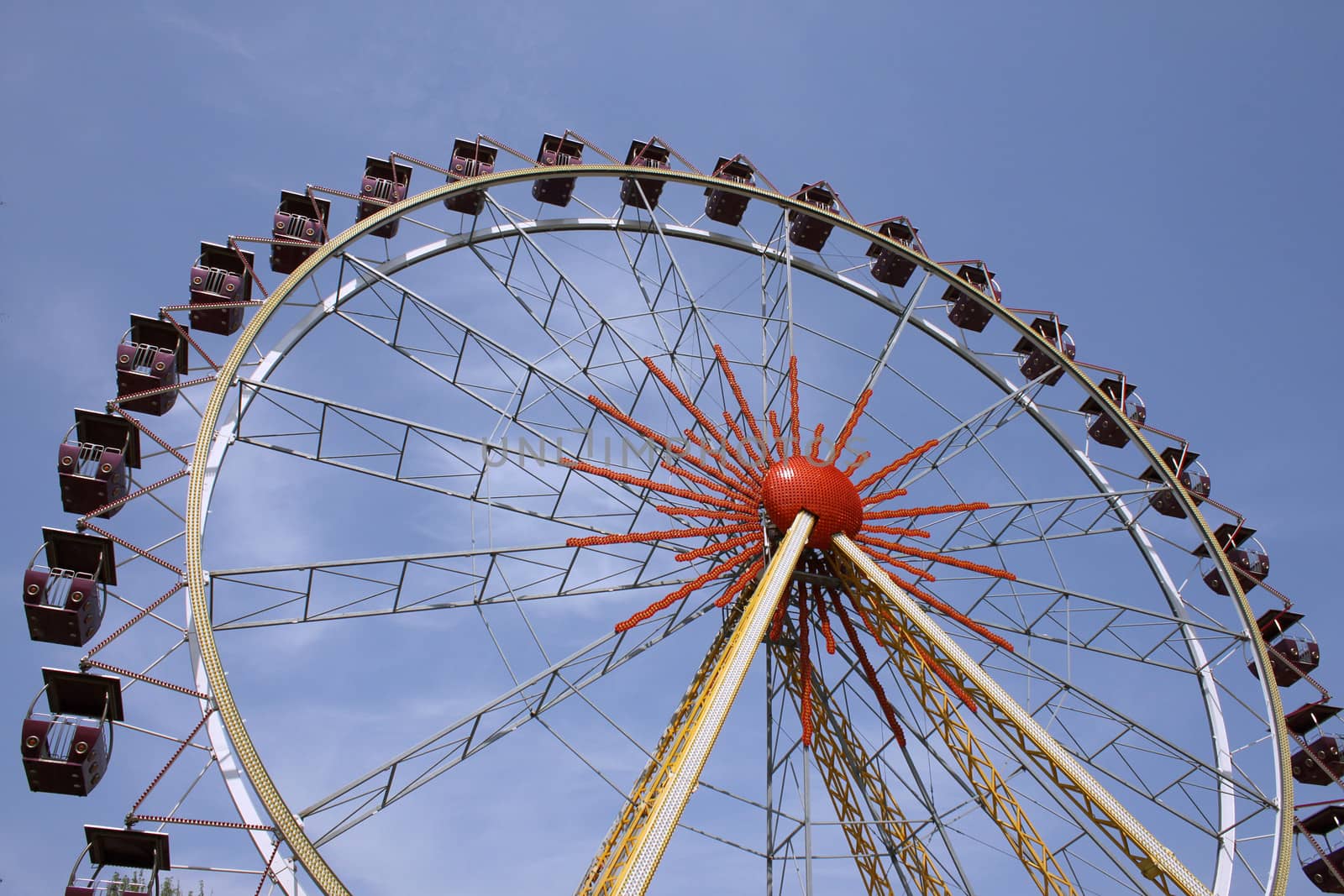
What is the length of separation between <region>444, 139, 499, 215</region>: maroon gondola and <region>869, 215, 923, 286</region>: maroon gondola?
9046mm

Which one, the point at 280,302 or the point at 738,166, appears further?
the point at 738,166

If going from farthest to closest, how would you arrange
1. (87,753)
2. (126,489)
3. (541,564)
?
(541,564) → (126,489) → (87,753)

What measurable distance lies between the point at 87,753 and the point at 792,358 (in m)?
13.5

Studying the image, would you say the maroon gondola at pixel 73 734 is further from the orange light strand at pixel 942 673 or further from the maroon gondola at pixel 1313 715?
the maroon gondola at pixel 1313 715

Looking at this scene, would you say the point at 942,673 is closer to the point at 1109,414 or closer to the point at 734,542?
the point at 734,542

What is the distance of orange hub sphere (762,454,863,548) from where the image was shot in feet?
66.7

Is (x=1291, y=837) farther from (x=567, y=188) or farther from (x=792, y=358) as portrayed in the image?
(x=567, y=188)

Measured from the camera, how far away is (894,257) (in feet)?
90.1

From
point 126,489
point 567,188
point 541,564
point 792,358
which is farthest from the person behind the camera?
point 567,188

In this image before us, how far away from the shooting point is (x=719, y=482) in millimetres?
21016

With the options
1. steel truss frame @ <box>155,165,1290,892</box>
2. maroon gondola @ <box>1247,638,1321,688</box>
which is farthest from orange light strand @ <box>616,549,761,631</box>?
maroon gondola @ <box>1247,638,1321,688</box>

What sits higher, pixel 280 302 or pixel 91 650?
pixel 280 302

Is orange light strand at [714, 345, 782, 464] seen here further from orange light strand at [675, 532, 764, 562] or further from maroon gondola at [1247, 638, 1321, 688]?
maroon gondola at [1247, 638, 1321, 688]

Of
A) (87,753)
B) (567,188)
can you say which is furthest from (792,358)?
(87,753)
